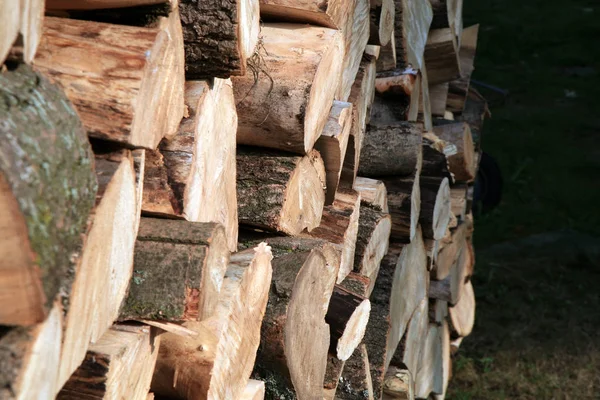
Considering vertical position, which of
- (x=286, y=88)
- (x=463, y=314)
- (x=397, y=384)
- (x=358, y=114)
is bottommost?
(x=463, y=314)

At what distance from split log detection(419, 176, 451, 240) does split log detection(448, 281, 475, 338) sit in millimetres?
1236

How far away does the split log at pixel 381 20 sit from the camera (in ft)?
7.68

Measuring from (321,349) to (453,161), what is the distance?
200cm

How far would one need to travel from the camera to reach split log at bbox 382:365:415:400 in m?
2.74

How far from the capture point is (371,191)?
242 centimetres

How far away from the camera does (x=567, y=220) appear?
627cm

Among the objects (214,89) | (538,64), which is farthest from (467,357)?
(538,64)

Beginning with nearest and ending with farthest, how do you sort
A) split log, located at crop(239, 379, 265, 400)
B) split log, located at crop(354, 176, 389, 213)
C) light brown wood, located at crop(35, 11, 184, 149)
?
1. light brown wood, located at crop(35, 11, 184, 149)
2. split log, located at crop(239, 379, 265, 400)
3. split log, located at crop(354, 176, 389, 213)

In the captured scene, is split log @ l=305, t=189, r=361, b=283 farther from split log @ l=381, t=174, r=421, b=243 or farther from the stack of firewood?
split log @ l=381, t=174, r=421, b=243

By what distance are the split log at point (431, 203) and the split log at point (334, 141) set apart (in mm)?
881

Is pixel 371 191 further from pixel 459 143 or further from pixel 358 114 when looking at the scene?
pixel 459 143

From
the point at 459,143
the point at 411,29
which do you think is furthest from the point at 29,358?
the point at 459,143

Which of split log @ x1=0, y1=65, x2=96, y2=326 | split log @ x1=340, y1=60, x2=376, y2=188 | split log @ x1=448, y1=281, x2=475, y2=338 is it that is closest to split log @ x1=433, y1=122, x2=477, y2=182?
split log @ x1=448, y1=281, x2=475, y2=338

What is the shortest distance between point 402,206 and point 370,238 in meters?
0.40
